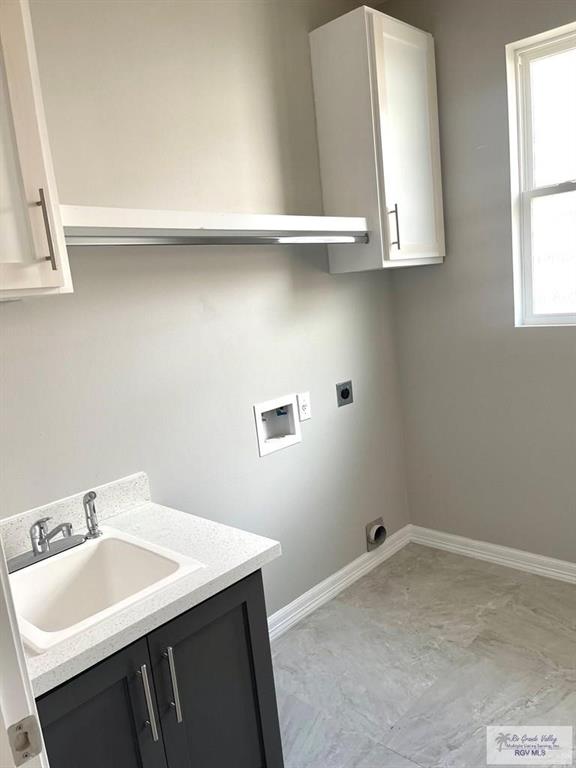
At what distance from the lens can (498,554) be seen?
2.90 m

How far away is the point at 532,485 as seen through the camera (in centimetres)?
273

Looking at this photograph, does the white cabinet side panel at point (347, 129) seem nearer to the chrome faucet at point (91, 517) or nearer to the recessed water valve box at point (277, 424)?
the recessed water valve box at point (277, 424)

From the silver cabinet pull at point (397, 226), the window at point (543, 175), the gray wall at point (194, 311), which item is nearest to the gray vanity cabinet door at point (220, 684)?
the gray wall at point (194, 311)

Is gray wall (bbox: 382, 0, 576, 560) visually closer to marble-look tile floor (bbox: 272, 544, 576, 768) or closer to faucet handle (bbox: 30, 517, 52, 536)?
marble-look tile floor (bbox: 272, 544, 576, 768)

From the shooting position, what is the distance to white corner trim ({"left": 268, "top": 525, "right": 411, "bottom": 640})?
2502 mm

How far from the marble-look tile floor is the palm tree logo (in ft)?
0.15

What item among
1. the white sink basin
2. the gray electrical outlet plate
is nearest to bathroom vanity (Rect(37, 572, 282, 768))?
the white sink basin

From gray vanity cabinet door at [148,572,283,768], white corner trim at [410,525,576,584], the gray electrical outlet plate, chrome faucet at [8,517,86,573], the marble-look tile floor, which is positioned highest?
the gray electrical outlet plate

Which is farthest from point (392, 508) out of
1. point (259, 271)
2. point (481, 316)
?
point (259, 271)

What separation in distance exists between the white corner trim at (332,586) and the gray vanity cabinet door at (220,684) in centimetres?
85

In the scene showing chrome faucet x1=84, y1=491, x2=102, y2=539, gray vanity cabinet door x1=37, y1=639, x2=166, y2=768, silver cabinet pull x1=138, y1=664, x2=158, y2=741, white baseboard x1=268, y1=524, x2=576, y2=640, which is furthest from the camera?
white baseboard x1=268, y1=524, x2=576, y2=640

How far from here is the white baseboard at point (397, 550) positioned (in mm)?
2557

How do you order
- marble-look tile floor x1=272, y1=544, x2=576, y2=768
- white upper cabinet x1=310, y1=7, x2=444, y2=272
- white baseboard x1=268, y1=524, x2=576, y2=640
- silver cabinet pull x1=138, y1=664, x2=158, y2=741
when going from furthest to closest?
white baseboard x1=268, y1=524, x2=576, y2=640
white upper cabinet x1=310, y1=7, x2=444, y2=272
marble-look tile floor x1=272, y1=544, x2=576, y2=768
silver cabinet pull x1=138, y1=664, x2=158, y2=741

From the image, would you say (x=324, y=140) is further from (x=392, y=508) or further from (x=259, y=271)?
(x=392, y=508)
